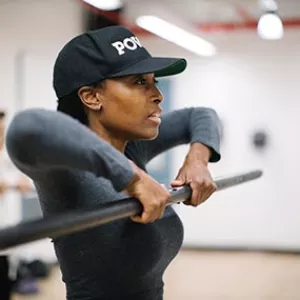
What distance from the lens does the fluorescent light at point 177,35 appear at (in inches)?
270

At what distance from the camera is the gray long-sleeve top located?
1094 mm

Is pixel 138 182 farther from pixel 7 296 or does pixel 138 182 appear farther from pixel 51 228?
pixel 7 296

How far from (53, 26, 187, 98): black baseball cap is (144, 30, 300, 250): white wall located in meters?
7.05

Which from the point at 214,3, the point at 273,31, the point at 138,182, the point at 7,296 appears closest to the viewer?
the point at 138,182

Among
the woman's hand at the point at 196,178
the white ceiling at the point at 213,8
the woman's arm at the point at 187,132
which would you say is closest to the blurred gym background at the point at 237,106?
the white ceiling at the point at 213,8

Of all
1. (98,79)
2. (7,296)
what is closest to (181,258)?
(7,296)

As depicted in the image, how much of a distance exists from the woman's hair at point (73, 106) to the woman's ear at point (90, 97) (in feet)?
0.05

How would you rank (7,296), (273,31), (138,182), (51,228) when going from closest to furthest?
(51,228)
(138,182)
(7,296)
(273,31)

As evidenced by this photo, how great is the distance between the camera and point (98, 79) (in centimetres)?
142

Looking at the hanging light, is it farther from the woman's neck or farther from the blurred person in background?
the woman's neck

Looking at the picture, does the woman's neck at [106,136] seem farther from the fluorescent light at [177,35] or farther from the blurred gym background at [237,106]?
the blurred gym background at [237,106]

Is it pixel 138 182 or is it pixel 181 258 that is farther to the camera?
pixel 181 258

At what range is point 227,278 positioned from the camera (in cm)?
683

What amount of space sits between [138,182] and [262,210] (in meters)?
7.47
